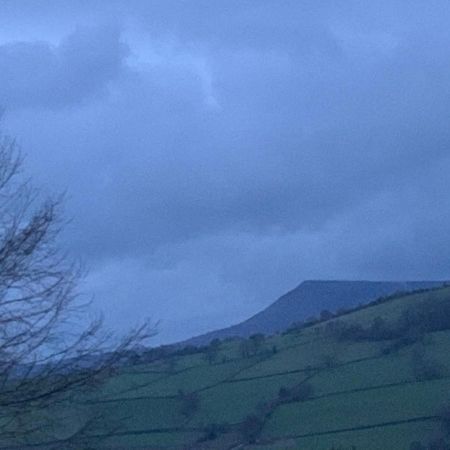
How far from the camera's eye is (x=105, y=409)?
43.9ft

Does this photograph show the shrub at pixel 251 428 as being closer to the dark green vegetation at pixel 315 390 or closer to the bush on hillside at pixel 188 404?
the dark green vegetation at pixel 315 390

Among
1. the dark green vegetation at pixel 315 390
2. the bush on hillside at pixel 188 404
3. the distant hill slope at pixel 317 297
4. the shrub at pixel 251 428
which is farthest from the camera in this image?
the distant hill slope at pixel 317 297

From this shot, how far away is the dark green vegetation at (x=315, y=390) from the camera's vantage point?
41.5 m

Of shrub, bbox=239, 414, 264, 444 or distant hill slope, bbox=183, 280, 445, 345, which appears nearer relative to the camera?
shrub, bbox=239, 414, 264, 444

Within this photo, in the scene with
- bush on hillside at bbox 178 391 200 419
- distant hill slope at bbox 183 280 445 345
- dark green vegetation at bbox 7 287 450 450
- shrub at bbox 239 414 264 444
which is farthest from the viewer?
distant hill slope at bbox 183 280 445 345

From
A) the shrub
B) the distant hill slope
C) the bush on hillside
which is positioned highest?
the distant hill slope

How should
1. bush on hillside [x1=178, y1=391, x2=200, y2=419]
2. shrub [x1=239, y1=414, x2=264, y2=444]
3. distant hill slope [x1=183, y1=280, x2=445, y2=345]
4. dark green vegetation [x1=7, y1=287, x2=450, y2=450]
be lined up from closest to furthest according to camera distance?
1. dark green vegetation [x1=7, y1=287, x2=450, y2=450]
2. shrub [x1=239, y1=414, x2=264, y2=444]
3. bush on hillside [x1=178, y1=391, x2=200, y2=419]
4. distant hill slope [x1=183, y1=280, x2=445, y2=345]

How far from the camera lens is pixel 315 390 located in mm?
49281

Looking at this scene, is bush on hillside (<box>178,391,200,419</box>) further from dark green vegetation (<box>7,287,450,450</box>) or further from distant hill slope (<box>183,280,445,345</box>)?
distant hill slope (<box>183,280,445,345</box>)

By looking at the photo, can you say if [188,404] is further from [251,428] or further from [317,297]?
[317,297]

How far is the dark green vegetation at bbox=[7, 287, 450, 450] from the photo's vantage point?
4153 centimetres

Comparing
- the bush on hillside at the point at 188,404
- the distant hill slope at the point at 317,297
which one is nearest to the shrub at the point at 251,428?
the bush on hillside at the point at 188,404

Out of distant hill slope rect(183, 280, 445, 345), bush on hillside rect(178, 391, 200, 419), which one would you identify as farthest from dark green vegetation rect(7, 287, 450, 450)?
distant hill slope rect(183, 280, 445, 345)

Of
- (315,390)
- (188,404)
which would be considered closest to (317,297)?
(315,390)
